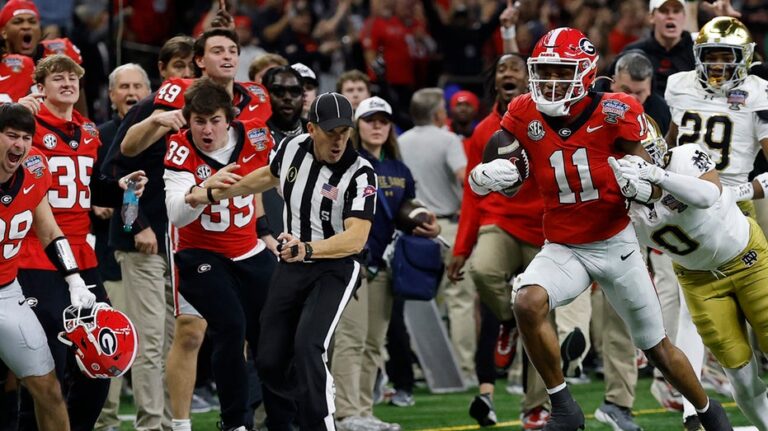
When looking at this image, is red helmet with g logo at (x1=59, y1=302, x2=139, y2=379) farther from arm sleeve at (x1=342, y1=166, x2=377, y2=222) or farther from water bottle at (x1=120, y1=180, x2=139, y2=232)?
arm sleeve at (x1=342, y1=166, x2=377, y2=222)

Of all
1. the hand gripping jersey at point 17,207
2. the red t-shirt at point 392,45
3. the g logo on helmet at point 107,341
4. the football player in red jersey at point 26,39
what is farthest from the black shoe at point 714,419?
the red t-shirt at point 392,45

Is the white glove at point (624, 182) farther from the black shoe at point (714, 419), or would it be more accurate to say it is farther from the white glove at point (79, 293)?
the white glove at point (79, 293)

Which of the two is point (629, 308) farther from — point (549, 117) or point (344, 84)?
point (344, 84)

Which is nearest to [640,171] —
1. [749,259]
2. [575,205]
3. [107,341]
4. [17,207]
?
[575,205]

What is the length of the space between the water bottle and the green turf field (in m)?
1.54

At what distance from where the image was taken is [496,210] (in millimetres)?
8008

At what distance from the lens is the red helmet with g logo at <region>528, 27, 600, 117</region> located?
6.25 m

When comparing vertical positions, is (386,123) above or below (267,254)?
above

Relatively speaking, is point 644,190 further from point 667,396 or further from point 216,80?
point 667,396

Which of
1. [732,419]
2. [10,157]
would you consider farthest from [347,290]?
[732,419]

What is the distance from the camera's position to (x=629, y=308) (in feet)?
21.1

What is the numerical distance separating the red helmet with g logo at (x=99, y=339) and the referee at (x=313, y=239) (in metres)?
0.67

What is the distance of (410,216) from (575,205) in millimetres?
1864

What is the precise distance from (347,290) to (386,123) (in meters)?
→ 2.04
